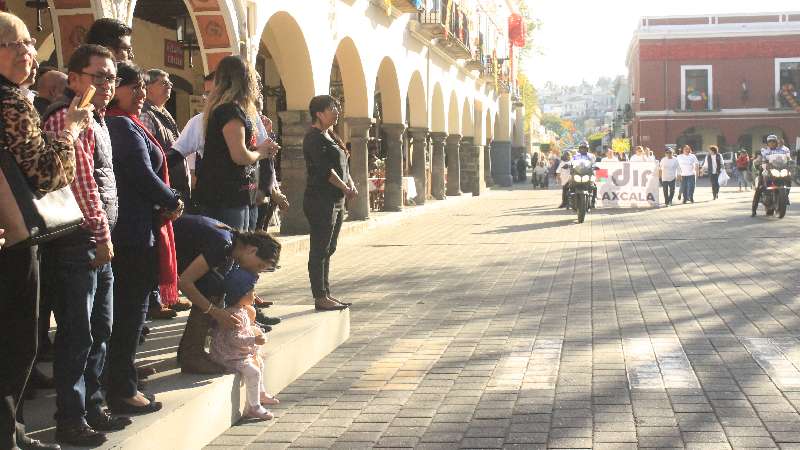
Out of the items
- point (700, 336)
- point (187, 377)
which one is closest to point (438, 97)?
point (700, 336)

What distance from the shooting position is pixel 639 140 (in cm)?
6153

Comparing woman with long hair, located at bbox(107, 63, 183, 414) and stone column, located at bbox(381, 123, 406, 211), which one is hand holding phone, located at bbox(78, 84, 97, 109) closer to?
woman with long hair, located at bbox(107, 63, 183, 414)

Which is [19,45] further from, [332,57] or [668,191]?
[668,191]

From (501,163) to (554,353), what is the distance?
38735mm

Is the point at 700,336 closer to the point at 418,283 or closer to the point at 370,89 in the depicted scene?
the point at 418,283

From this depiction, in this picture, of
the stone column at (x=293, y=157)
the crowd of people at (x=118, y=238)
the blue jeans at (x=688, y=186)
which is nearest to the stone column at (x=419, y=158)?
the blue jeans at (x=688, y=186)

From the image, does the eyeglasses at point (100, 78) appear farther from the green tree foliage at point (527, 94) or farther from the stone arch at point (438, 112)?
the green tree foliage at point (527, 94)

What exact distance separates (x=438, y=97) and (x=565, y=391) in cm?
2279

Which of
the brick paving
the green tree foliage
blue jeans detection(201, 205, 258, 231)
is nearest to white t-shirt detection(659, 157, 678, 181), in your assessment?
the brick paving

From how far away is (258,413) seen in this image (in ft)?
17.6

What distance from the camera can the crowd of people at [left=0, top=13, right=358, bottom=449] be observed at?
147 inches

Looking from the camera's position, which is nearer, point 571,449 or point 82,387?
point 82,387

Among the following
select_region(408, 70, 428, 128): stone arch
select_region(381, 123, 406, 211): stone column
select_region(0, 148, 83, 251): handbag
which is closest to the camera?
select_region(0, 148, 83, 251): handbag

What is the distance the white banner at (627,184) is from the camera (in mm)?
25188
